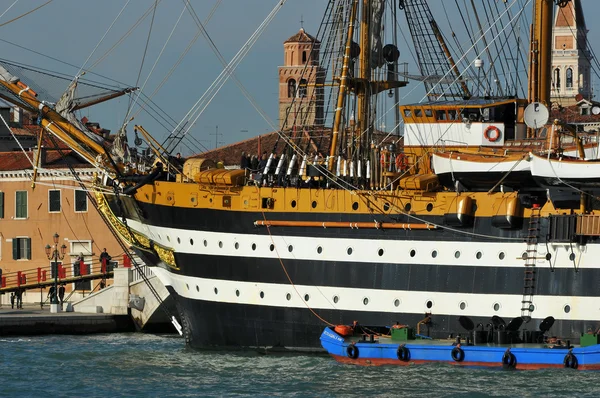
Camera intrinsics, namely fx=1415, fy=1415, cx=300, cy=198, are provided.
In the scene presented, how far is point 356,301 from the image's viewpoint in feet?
126

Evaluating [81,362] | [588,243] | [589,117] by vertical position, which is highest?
[589,117]

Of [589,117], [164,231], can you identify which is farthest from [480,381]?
[589,117]

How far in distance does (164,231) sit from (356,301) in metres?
6.63

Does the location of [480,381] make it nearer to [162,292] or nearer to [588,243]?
[588,243]

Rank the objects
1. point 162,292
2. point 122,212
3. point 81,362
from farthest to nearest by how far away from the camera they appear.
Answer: point 162,292 < point 122,212 < point 81,362

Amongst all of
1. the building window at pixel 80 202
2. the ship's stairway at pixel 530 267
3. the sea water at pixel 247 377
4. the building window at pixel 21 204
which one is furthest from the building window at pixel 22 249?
the ship's stairway at pixel 530 267

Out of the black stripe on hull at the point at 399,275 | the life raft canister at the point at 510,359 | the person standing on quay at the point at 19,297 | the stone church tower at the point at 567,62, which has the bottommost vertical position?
the life raft canister at the point at 510,359

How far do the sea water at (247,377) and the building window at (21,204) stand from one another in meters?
22.4

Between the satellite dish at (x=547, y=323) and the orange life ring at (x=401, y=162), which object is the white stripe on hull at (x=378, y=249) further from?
the orange life ring at (x=401, y=162)

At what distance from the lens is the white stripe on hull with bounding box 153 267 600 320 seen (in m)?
36.6

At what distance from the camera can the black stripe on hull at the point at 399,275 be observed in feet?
120

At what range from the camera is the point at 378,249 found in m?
38.2

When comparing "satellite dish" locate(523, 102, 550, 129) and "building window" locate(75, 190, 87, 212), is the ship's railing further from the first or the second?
"satellite dish" locate(523, 102, 550, 129)

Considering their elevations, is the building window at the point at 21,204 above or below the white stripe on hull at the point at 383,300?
above
